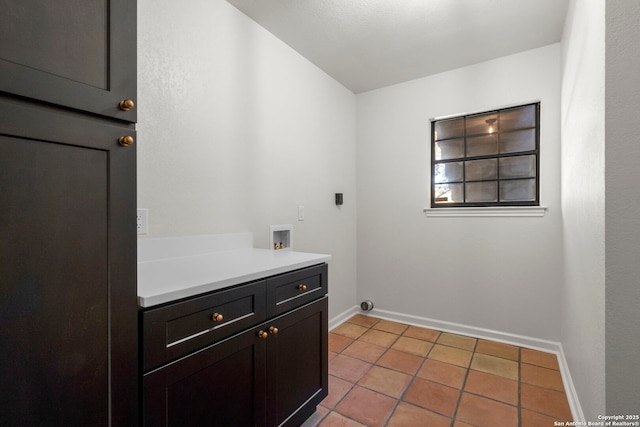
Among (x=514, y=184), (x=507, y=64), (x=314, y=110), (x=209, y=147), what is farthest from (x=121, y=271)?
(x=507, y=64)

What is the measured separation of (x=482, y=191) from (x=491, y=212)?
0.73 feet

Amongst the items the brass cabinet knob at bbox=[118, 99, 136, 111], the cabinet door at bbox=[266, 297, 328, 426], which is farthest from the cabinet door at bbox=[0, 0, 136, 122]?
the cabinet door at bbox=[266, 297, 328, 426]

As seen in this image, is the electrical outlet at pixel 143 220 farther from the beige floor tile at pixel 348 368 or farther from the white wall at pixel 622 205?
the white wall at pixel 622 205

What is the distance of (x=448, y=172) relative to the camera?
9.64 feet

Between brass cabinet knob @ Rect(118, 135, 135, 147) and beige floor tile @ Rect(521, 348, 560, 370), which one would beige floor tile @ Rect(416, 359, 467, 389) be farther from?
brass cabinet knob @ Rect(118, 135, 135, 147)

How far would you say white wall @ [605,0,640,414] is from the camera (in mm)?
954

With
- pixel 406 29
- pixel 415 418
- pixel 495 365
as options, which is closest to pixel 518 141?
pixel 406 29

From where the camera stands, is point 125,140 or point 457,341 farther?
point 457,341

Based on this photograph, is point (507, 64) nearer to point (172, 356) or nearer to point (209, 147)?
point (209, 147)

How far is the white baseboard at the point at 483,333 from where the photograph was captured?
1.94 metres

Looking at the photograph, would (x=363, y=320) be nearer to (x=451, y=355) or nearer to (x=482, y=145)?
(x=451, y=355)

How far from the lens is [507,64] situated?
2.58m

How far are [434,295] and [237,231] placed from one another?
79.0 inches

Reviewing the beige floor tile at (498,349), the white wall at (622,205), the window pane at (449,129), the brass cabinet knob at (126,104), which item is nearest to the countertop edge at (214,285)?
the brass cabinet knob at (126,104)
